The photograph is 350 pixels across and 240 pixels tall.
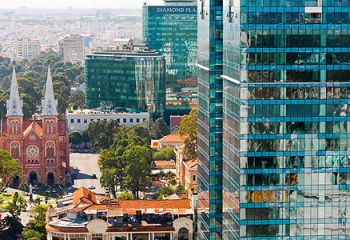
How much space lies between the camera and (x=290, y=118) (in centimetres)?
5047

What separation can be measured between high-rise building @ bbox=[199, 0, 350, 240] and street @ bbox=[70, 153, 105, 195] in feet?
189

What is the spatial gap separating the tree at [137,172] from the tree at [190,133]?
6.03m

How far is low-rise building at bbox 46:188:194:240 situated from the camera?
7706cm

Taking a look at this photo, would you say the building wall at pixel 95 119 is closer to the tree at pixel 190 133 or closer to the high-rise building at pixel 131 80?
the high-rise building at pixel 131 80

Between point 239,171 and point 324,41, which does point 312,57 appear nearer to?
point 324,41

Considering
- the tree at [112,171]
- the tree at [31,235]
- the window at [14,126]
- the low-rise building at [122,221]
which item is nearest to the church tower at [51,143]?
the window at [14,126]

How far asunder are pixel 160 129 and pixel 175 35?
100 ft

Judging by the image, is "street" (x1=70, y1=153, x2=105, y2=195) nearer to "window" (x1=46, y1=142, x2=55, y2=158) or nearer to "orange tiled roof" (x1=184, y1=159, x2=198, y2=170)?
"window" (x1=46, y1=142, x2=55, y2=158)

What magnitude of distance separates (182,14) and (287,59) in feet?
404

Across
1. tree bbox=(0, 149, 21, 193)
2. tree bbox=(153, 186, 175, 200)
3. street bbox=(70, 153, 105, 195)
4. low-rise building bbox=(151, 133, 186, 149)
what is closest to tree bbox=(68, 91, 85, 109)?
street bbox=(70, 153, 105, 195)

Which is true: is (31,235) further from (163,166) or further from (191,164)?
(163,166)

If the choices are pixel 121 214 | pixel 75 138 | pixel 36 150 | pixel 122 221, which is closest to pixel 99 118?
pixel 75 138

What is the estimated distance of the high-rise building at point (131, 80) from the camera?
506 ft

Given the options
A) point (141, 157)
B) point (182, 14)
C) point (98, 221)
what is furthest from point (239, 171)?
point (182, 14)
